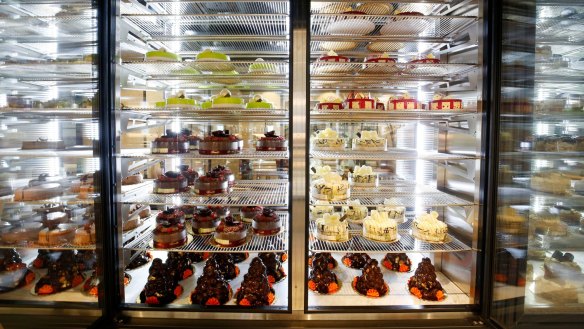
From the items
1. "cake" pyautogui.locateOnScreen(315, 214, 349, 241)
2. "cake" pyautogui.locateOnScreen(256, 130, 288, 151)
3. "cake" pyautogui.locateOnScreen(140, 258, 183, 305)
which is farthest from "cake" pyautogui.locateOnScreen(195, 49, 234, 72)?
"cake" pyautogui.locateOnScreen(140, 258, 183, 305)

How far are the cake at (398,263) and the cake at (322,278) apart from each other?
1.79ft

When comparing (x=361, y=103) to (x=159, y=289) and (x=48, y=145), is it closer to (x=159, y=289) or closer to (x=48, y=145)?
(x=159, y=289)

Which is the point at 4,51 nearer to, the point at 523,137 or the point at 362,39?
the point at 362,39

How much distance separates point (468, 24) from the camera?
2.46 metres

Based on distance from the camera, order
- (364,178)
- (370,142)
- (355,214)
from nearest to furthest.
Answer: (370,142) < (364,178) < (355,214)

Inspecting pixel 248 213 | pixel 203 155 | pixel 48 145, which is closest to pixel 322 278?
pixel 248 213

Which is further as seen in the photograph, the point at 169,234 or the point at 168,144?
the point at 168,144

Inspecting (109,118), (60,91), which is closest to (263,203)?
(109,118)

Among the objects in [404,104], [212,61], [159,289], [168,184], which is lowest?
[159,289]

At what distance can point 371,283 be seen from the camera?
2.38 m

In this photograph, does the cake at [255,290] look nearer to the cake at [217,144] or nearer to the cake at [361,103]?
the cake at [217,144]

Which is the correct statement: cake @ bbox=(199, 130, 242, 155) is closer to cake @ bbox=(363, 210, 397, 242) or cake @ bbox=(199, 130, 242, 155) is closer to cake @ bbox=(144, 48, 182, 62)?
cake @ bbox=(144, 48, 182, 62)

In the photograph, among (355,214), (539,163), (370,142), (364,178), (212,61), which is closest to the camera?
(539,163)

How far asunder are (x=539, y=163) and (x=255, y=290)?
6.83 ft
